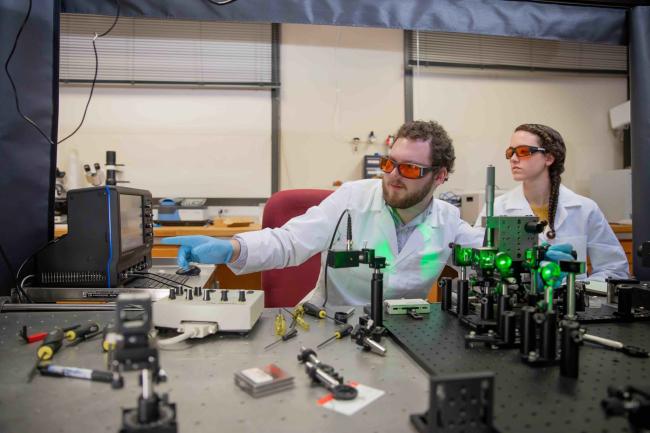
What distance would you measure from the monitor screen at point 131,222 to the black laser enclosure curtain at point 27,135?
28 cm

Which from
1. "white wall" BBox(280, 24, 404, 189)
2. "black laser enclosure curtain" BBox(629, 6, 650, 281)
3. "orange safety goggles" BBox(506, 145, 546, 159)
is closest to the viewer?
"black laser enclosure curtain" BBox(629, 6, 650, 281)

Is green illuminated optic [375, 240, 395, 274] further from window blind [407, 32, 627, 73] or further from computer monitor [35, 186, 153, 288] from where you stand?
window blind [407, 32, 627, 73]

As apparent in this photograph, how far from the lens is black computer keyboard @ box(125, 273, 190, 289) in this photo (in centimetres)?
147

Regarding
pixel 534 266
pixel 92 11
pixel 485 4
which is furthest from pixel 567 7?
pixel 92 11

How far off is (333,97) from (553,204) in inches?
80.8

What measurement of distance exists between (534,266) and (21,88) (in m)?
1.66

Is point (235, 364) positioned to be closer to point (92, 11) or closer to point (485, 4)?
point (92, 11)

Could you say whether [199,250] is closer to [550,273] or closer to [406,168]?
[406,168]

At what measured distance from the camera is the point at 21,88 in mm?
1480

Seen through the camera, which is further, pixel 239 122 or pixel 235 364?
pixel 239 122

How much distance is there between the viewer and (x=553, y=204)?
228 centimetres

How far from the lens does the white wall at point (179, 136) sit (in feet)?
11.7

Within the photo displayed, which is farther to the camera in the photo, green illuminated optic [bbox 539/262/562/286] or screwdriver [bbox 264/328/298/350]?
screwdriver [bbox 264/328/298/350]

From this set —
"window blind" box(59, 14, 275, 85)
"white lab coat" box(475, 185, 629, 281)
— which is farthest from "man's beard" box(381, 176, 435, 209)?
"window blind" box(59, 14, 275, 85)
